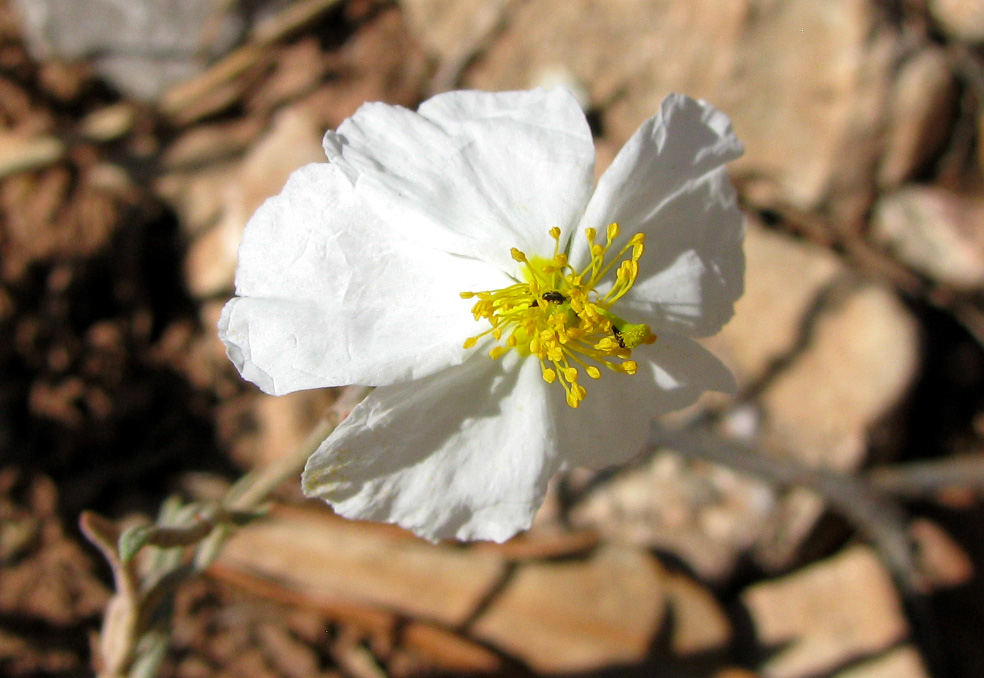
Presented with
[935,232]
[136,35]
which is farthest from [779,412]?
[136,35]

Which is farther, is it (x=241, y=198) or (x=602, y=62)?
(x=602, y=62)

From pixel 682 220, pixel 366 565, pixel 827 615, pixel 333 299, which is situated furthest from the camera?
pixel 827 615

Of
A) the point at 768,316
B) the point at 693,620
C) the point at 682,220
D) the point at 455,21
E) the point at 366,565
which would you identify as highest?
the point at 455,21

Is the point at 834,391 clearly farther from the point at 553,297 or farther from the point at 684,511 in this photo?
the point at 553,297

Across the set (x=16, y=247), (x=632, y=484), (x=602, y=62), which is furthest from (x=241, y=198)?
(x=632, y=484)

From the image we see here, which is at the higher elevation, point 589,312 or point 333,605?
point 589,312

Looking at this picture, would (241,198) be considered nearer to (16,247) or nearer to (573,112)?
(16,247)

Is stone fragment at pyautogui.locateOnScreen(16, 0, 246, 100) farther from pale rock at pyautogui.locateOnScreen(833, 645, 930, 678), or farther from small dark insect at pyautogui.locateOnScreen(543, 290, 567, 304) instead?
pale rock at pyautogui.locateOnScreen(833, 645, 930, 678)
